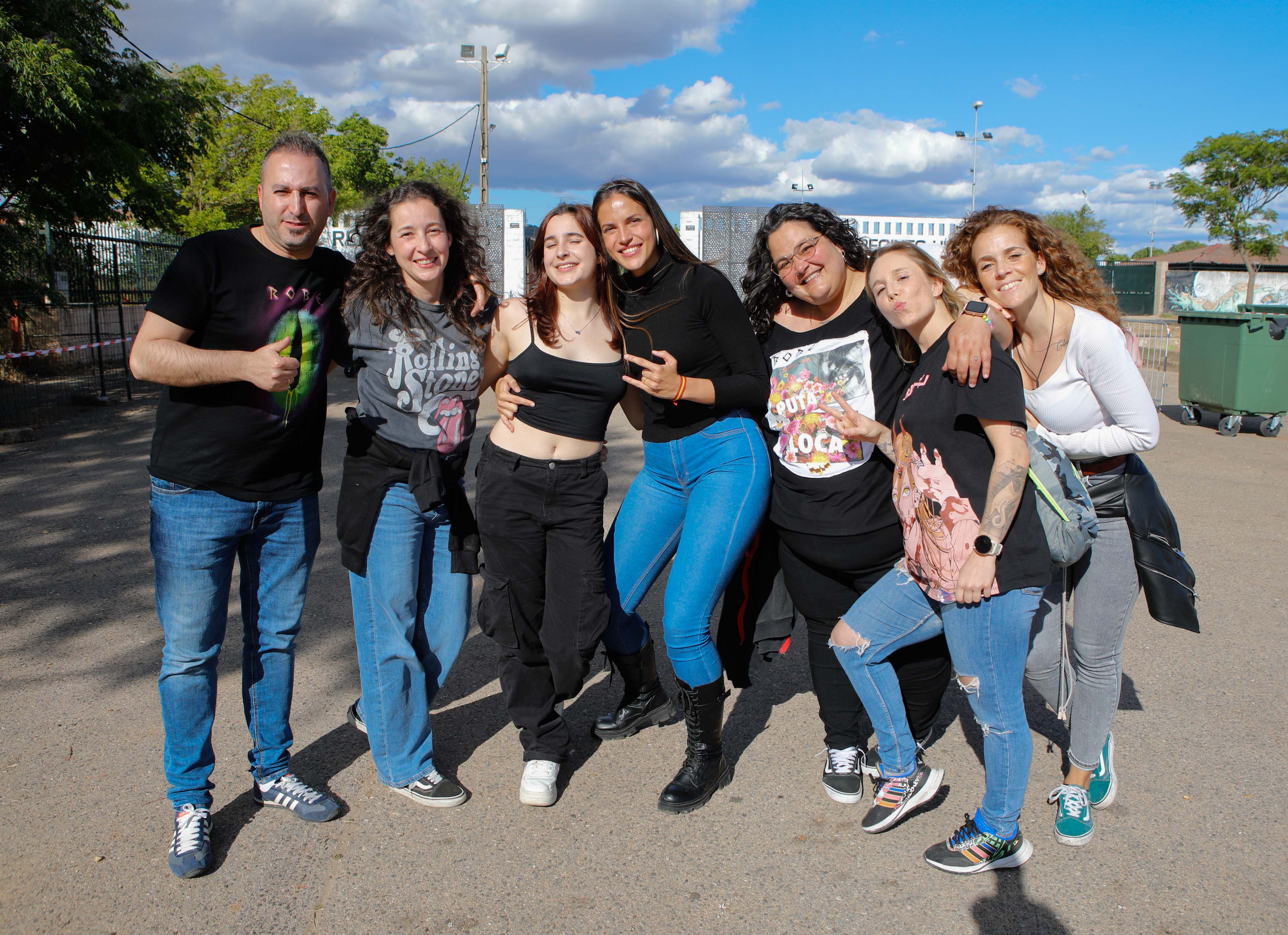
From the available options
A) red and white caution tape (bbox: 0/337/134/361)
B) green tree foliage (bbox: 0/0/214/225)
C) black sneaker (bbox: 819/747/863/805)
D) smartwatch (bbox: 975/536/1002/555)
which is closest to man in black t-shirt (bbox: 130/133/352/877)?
black sneaker (bbox: 819/747/863/805)

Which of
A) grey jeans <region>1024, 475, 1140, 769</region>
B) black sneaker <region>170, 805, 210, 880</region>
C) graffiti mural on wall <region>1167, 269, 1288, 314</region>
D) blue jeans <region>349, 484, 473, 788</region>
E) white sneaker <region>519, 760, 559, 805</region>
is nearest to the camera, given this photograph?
black sneaker <region>170, 805, 210, 880</region>

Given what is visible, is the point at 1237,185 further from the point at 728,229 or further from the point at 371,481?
the point at 371,481

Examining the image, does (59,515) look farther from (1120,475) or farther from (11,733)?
(1120,475)

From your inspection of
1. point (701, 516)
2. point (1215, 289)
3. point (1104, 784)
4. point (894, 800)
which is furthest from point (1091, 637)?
point (1215, 289)

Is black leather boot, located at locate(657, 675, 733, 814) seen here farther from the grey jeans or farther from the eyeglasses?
the eyeglasses

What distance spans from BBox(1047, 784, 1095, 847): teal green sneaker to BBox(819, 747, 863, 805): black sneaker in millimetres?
653

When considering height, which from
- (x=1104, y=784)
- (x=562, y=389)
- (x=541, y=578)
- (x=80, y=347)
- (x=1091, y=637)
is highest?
(x=80, y=347)

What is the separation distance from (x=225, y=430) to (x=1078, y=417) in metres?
2.69

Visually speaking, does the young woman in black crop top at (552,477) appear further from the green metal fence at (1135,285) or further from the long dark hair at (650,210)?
the green metal fence at (1135,285)

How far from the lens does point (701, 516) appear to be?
3.02 m

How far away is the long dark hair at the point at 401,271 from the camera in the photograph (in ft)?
9.63

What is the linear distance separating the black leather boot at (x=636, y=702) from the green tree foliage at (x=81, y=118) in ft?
33.8

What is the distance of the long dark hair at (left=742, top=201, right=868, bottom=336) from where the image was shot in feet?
9.97

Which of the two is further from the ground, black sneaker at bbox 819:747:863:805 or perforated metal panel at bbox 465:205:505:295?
perforated metal panel at bbox 465:205:505:295
